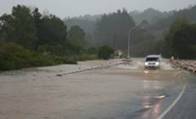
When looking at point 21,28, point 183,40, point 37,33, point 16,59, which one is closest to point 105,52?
point 37,33

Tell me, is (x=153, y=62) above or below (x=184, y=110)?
above

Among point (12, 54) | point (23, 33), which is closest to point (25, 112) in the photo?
point (12, 54)

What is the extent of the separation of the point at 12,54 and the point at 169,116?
43.4 meters

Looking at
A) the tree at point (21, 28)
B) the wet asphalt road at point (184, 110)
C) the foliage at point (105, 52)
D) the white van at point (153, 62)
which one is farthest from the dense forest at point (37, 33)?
the wet asphalt road at point (184, 110)

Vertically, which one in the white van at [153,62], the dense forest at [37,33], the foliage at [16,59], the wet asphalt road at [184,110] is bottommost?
the wet asphalt road at [184,110]

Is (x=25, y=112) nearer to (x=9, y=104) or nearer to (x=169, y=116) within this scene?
(x=9, y=104)

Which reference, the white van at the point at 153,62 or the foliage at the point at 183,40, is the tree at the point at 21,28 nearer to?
the foliage at the point at 183,40

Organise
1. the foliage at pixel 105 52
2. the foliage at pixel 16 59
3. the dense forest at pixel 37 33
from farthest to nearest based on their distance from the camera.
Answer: the foliage at pixel 105 52 < the dense forest at pixel 37 33 < the foliage at pixel 16 59

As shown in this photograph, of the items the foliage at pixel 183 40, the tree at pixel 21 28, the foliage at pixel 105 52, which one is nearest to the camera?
the tree at pixel 21 28

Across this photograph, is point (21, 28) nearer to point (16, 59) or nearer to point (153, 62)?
point (153, 62)

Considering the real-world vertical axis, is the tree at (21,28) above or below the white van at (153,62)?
above

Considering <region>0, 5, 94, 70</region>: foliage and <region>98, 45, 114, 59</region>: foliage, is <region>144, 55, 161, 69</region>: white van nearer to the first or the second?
<region>0, 5, 94, 70</region>: foliage

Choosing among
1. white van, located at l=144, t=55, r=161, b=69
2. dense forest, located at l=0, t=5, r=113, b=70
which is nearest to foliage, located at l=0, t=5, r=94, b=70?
dense forest, located at l=0, t=5, r=113, b=70

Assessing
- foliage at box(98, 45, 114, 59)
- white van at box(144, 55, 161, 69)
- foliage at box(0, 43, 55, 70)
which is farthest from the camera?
foliage at box(98, 45, 114, 59)
